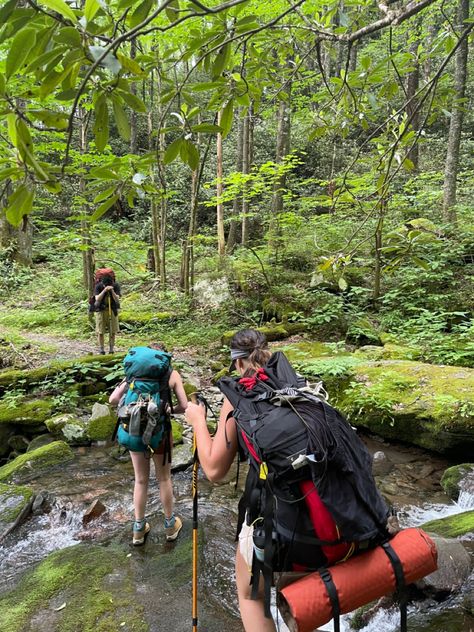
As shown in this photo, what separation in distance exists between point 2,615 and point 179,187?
19.8 m

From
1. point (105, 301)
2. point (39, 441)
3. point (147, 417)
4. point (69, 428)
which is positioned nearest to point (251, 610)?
point (147, 417)

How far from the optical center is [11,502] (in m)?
4.37

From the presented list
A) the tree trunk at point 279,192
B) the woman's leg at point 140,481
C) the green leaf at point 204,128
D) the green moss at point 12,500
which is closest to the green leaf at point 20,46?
the green leaf at point 204,128

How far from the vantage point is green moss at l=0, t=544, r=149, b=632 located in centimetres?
290

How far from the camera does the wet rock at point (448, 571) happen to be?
2.98 m

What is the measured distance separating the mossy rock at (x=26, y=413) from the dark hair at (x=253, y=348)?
5182 mm

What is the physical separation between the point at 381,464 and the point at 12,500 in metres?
4.39

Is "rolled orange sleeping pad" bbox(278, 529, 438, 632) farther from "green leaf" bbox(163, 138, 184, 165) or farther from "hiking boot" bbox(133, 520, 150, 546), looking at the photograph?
"hiking boot" bbox(133, 520, 150, 546)

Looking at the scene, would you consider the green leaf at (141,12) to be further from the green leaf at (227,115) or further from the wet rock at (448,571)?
the wet rock at (448,571)

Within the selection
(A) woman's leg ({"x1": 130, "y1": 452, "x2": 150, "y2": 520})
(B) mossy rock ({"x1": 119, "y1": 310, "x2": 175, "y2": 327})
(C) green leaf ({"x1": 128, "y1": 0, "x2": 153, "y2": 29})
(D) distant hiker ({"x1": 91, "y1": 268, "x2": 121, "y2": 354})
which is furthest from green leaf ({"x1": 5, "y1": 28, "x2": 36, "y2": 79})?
(B) mossy rock ({"x1": 119, "y1": 310, "x2": 175, "y2": 327})

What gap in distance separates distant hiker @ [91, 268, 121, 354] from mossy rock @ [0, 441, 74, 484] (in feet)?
11.7

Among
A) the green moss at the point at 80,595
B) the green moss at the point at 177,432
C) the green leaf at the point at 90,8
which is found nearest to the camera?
the green leaf at the point at 90,8

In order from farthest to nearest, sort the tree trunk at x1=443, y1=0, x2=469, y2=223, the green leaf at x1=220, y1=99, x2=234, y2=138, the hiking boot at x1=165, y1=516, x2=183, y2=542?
1. the tree trunk at x1=443, y1=0, x2=469, y2=223
2. the hiking boot at x1=165, y1=516, x2=183, y2=542
3. the green leaf at x1=220, y1=99, x2=234, y2=138

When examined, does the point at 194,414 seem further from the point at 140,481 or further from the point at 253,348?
the point at 140,481
